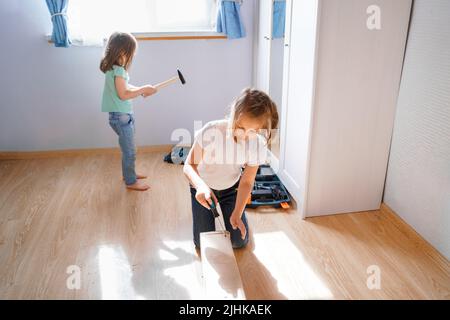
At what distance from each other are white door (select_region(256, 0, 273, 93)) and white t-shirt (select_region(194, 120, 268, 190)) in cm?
100

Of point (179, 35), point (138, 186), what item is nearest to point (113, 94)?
point (138, 186)

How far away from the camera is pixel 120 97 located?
2.04m

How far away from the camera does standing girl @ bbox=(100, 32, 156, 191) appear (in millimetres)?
1980

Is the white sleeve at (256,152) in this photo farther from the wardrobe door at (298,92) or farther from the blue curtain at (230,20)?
the blue curtain at (230,20)

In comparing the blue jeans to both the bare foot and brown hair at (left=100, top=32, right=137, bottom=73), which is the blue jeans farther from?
brown hair at (left=100, top=32, right=137, bottom=73)

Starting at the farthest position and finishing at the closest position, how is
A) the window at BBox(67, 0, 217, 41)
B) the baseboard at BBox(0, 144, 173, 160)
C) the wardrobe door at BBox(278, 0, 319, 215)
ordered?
the baseboard at BBox(0, 144, 173, 160), the window at BBox(67, 0, 217, 41), the wardrobe door at BBox(278, 0, 319, 215)

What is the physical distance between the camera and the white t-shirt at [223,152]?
58.5 inches

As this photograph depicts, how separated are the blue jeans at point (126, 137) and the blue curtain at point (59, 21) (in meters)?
0.68

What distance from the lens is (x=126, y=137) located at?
2158 mm

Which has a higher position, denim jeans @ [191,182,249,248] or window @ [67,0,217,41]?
window @ [67,0,217,41]

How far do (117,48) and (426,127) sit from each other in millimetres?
1567

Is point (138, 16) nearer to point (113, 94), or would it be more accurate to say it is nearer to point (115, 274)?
point (113, 94)

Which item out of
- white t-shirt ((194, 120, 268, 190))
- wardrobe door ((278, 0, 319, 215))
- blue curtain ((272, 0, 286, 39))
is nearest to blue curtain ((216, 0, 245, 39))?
blue curtain ((272, 0, 286, 39))

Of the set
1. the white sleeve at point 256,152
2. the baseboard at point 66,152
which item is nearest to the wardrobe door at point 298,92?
the white sleeve at point 256,152
